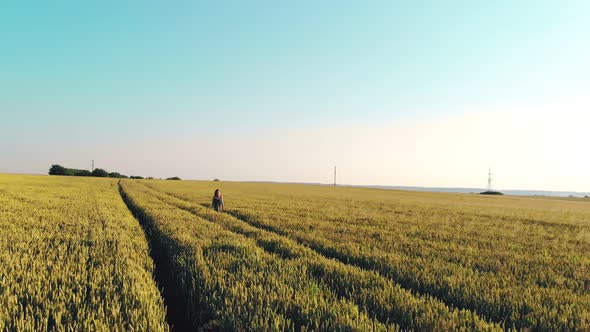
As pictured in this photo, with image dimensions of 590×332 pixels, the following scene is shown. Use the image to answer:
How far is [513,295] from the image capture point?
6422 millimetres

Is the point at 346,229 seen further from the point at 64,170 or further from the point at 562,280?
the point at 64,170

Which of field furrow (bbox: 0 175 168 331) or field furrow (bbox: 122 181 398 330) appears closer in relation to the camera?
field furrow (bbox: 0 175 168 331)

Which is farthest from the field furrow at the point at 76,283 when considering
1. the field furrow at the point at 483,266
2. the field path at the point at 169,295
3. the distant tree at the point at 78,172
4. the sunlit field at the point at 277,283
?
the distant tree at the point at 78,172

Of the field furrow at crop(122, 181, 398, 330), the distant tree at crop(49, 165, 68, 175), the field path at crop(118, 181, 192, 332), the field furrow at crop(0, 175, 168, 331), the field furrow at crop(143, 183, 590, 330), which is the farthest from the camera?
the distant tree at crop(49, 165, 68, 175)

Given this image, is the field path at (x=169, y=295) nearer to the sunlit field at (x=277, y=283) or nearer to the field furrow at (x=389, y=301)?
the sunlit field at (x=277, y=283)

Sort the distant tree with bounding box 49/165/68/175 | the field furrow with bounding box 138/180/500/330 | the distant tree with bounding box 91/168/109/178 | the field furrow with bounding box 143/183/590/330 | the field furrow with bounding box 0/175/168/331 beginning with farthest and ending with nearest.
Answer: the distant tree with bounding box 91/168/109/178, the distant tree with bounding box 49/165/68/175, the field furrow with bounding box 143/183/590/330, the field furrow with bounding box 138/180/500/330, the field furrow with bounding box 0/175/168/331

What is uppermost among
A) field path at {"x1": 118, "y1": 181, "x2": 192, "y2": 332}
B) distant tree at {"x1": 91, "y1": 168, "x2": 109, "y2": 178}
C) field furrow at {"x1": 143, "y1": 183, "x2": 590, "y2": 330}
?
distant tree at {"x1": 91, "y1": 168, "x2": 109, "y2": 178}

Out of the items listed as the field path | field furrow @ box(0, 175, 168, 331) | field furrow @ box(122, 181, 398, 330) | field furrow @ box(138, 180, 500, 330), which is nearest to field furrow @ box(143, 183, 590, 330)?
field furrow @ box(138, 180, 500, 330)

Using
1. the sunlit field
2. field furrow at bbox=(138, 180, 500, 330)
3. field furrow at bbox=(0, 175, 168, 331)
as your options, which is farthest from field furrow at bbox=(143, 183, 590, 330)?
field furrow at bbox=(0, 175, 168, 331)

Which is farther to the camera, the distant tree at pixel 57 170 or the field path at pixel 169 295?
the distant tree at pixel 57 170

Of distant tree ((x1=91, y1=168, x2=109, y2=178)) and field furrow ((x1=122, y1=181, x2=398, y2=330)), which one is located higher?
distant tree ((x1=91, y1=168, x2=109, y2=178))

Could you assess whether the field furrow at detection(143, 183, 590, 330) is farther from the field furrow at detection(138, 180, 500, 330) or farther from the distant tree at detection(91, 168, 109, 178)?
the distant tree at detection(91, 168, 109, 178)

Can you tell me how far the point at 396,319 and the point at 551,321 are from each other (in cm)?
244

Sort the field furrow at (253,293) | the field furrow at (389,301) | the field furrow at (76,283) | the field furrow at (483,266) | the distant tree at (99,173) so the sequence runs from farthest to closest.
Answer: the distant tree at (99,173) → the field furrow at (483,266) → the field furrow at (389,301) → the field furrow at (253,293) → the field furrow at (76,283)
